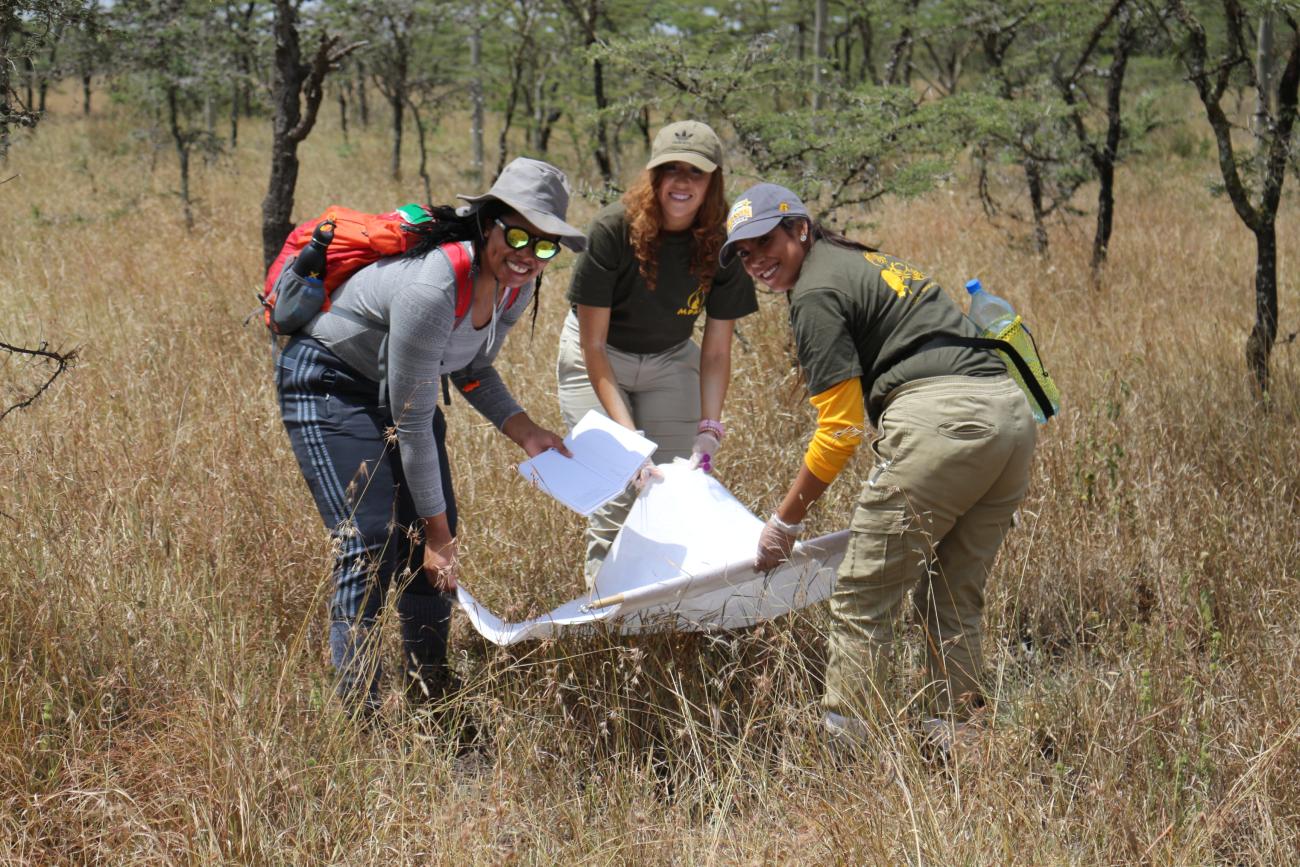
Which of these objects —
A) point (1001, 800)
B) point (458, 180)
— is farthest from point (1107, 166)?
point (458, 180)

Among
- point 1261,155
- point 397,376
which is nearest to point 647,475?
point 397,376

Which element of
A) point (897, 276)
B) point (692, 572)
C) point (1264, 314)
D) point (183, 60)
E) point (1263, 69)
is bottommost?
point (692, 572)

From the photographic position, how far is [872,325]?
8.79ft

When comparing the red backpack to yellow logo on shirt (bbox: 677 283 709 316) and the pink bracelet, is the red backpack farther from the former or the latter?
the pink bracelet

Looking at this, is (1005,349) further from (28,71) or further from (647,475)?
(28,71)

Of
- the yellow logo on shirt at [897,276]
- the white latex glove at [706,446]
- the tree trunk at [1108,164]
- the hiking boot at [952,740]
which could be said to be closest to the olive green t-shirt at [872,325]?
the yellow logo on shirt at [897,276]

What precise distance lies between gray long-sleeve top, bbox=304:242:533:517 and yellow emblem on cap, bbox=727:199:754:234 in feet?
1.85

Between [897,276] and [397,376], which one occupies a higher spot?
[897,276]

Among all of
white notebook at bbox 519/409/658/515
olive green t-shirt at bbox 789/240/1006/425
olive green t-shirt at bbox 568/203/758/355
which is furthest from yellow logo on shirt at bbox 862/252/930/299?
white notebook at bbox 519/409/658/515

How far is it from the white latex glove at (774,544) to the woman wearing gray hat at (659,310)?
53 centimetres

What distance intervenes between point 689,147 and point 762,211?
1.80ft

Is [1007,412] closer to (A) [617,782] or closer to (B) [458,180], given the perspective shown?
(A) [617,782]

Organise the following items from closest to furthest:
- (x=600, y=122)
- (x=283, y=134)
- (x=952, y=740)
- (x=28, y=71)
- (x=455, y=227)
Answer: (x=952, y=740)
(x=455, y=227)
(x=28, y=71)
(x=283, y=134)
(x=600, y=122)

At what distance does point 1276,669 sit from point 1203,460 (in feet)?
5.52
